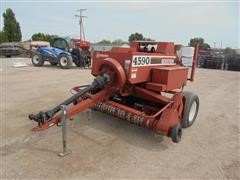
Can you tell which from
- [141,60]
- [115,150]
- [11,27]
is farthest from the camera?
→ [11,27]

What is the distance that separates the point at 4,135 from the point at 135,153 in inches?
86.6

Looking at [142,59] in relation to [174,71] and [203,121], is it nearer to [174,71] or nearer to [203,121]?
[174,71]

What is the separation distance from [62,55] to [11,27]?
37174 mm

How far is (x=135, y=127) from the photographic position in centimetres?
479

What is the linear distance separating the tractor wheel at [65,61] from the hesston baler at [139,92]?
28.5 feet

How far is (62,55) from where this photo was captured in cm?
1355

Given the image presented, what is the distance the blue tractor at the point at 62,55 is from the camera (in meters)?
13.5

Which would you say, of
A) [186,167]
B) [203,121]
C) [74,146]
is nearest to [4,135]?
[74,146]

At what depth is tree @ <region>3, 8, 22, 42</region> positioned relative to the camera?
45.6 m

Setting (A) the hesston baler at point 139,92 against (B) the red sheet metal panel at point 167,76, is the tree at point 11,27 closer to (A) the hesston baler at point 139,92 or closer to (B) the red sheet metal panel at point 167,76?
(A) the hesston baler at point 139,92

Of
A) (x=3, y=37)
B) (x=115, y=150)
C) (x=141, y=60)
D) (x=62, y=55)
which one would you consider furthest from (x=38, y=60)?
(x=3, y=37)

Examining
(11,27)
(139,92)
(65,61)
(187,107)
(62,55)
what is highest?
(11,27)

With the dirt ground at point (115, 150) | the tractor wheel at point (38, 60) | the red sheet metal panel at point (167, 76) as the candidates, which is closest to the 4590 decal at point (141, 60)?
the red sheet metal panel at point (167, 76)

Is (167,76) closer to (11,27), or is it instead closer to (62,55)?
(62,55)
